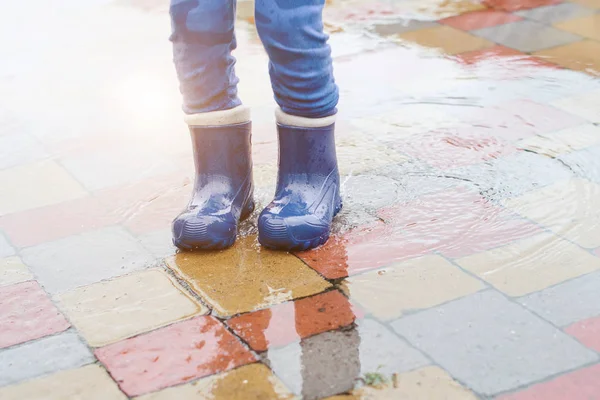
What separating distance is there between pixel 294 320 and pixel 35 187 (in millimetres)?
972

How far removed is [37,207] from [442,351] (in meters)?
1.13

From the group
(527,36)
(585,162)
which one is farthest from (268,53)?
(527,36)

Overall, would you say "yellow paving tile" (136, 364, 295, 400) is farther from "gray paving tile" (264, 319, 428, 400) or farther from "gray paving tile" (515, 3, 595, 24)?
"gray paving tile" (515, 3, 595, 24)

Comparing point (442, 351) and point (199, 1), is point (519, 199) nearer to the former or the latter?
point (442, 351)

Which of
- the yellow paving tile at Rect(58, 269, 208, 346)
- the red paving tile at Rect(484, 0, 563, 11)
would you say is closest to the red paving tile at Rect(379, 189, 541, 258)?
the yellow paving tile at Rect(58, 269, 208, 346)

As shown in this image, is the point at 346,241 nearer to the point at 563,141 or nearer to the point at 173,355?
the point at 173,355

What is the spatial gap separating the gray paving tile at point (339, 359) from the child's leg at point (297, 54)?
56cm

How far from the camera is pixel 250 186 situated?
2.16 meters

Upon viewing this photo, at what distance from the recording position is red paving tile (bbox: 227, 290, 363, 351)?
1661 millimetres

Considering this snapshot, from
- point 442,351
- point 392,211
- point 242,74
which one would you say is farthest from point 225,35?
point 242,74

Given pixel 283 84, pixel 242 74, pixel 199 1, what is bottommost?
pixel 242 74

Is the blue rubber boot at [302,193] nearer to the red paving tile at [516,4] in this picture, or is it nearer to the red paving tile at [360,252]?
the red paving tile at [360,252]

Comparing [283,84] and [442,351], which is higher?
[283,84]

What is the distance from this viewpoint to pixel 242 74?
3.12 metres
